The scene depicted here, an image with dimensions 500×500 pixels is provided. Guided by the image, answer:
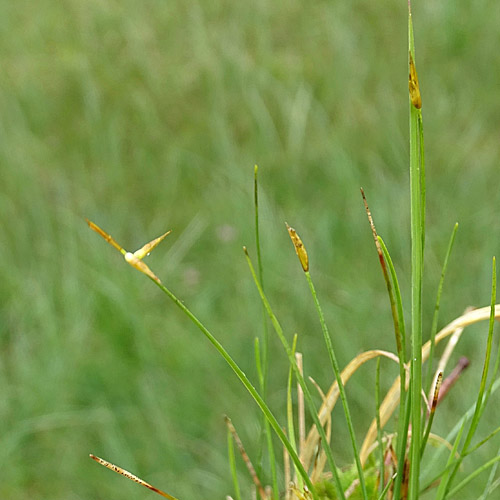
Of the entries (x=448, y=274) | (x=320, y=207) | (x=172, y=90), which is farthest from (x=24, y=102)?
(x=448, y=274)

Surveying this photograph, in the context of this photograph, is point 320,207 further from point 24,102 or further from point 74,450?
point 24,102

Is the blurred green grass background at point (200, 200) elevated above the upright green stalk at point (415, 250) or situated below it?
below

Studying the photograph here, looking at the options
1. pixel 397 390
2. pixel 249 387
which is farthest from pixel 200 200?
pixel 249 387

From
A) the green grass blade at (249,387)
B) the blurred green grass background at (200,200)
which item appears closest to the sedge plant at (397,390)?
the green grass blade at (249,387)

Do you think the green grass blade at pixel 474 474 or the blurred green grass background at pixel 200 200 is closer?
the green grass blade at pixel 474 474

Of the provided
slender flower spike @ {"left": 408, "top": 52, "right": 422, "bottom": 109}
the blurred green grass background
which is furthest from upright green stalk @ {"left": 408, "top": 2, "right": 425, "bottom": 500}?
the blurred green grass background

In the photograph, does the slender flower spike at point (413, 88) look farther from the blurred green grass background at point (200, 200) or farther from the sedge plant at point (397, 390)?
the blurred green grass background at point (200, 200)
